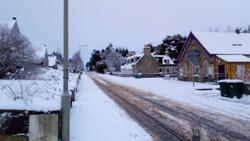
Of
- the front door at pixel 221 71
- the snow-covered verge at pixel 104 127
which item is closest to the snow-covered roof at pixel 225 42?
the front door at pixel 221 71

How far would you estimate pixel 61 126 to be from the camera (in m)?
6.98

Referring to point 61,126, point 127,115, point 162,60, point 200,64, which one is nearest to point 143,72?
point 162,60

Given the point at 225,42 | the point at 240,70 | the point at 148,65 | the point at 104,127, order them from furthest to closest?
the point at 148,65 → the point at 225,42 → the point at 240,70 → the point at 104,127

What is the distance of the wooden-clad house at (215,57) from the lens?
33500 millimetres

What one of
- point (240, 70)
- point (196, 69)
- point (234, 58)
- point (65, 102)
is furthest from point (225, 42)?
point (65, 102)

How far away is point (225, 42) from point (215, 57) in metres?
5.24

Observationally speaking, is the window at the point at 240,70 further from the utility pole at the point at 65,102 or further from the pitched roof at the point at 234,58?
the utility pole at the point at 65,102

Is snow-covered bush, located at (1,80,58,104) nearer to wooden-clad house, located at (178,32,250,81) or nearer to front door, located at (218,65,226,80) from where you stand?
wooden-clad house, located at (178,32,250,81)

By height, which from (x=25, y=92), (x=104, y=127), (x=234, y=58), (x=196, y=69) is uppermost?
(x=234, y=58)

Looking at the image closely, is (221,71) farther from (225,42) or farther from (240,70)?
(225,42)

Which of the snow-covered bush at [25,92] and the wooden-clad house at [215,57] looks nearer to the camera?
the snow-covered bush at [25,92]

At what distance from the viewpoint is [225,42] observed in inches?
1533

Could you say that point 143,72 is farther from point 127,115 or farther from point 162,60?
point 127,115

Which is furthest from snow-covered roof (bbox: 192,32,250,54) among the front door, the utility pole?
the utility pole
